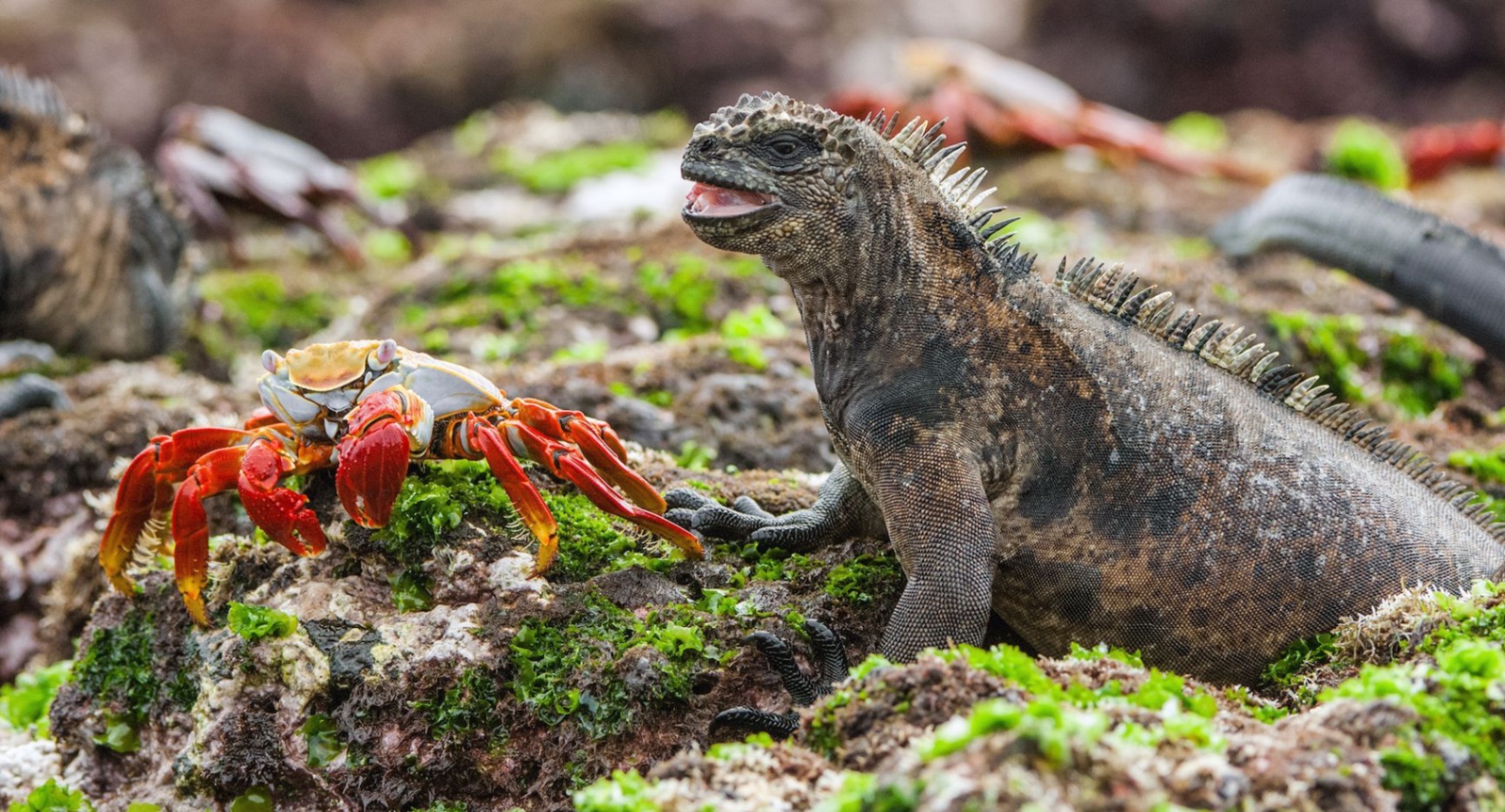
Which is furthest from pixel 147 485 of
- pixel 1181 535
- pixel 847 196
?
pixel 1181 535

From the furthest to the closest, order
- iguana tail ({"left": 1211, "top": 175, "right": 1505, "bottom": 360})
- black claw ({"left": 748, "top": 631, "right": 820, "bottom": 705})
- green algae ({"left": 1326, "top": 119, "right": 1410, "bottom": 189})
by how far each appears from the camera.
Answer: green algae ({"left": 1326, "top": 119, "right": 1410, "bottom": 189}) < iguana tail ({"left": 1211, "top": 175, "right": 1505, "bottom": 360}) < black claw ({"left": 748, "top": 631, "right": 820, "bottom": 705})

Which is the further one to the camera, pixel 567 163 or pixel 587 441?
pixel 567 163

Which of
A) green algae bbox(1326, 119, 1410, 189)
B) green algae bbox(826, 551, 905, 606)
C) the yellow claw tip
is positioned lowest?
the yellow claw tip

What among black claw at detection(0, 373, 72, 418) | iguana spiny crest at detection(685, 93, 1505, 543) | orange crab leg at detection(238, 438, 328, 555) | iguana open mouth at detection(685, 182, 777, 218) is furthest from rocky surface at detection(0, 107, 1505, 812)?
iguana open mouth at detection(685, 182, 777, 218)

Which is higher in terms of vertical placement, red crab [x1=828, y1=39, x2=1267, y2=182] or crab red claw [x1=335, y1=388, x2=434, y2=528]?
red crab [x1=828, y1=39, x2=1267, y2=182]

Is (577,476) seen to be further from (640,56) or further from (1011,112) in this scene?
(640,56)

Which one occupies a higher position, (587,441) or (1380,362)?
(1380,362)

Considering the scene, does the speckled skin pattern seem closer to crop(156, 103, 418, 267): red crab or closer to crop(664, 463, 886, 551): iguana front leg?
crop(156, 103, 418, 267): red crab

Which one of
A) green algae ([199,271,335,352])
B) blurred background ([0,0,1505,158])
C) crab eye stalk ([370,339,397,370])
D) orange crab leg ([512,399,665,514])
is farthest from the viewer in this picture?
blurred background ([0,0,1505,158])
